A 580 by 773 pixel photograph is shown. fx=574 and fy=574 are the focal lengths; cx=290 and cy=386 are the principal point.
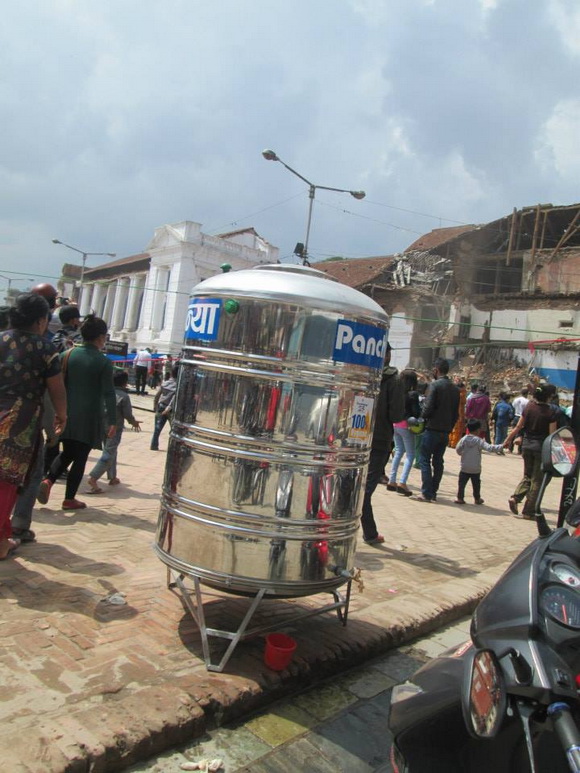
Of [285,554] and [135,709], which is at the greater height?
[285,554]

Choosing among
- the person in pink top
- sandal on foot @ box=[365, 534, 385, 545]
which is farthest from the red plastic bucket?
the person in pink top

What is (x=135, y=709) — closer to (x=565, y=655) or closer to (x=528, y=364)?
(x=565, y=655)

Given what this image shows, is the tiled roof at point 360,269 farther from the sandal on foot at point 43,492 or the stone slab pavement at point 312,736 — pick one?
the stone slab pavement at point 312,736

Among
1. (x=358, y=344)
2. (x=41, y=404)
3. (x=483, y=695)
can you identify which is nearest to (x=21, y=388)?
(x=41, y=404)

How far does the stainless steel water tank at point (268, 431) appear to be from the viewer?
2.94 metres

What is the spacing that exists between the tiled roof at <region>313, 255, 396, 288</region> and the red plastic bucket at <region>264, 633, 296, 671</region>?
3228 cm

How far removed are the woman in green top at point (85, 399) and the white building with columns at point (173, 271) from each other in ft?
105

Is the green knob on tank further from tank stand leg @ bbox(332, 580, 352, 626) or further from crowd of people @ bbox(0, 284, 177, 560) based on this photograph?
tank stand leg @ bbox(332, 580, 352, 626)

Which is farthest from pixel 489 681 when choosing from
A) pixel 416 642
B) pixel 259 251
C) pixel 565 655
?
pixel 259 251

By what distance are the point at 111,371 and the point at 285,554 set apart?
335 centimetres

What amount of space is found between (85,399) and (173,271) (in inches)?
1443

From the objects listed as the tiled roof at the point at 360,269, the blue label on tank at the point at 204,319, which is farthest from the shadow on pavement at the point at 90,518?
the tiled roof at the point at 360,269

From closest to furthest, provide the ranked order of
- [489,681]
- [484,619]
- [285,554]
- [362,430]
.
→ 1. [489,681]
2. [484,619]
3. [285,554]
4. [362,430]

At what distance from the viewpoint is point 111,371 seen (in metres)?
5.66
